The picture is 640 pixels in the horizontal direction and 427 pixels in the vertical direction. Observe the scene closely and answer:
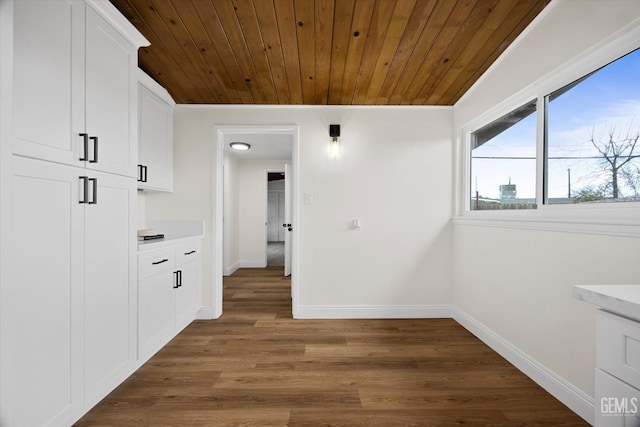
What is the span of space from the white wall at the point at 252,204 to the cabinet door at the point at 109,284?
4.18 meters

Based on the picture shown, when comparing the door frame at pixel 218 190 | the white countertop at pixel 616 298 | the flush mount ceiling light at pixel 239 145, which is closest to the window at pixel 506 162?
the white countertop at pixel 616 298

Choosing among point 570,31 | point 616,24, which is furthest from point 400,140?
point 616,24

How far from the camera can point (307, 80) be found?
2.68m

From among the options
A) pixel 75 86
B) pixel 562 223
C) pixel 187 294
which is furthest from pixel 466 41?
pixel 187 294

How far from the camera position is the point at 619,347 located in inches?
33.8

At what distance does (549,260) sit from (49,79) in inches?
114

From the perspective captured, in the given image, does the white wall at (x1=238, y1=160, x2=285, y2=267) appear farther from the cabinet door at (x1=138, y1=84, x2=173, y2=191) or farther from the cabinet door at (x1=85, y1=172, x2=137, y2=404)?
the cabinet door at (x1=85, y1=172, x2=137, y2=404)

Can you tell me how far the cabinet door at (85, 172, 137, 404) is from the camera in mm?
1641

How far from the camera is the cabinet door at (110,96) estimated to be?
5.44 ft

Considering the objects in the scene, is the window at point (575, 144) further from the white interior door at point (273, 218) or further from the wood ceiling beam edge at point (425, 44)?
the white interior door at point (273, 218)

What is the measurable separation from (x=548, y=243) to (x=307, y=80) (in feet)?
7.28

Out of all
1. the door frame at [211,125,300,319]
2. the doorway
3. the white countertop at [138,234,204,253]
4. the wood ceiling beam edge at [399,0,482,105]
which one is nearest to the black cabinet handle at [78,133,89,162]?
the white countertop at [138,234,204,253]

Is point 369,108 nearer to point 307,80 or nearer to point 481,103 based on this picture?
point 307,80

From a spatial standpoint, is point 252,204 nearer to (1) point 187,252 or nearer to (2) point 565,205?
(1) point 187,252
